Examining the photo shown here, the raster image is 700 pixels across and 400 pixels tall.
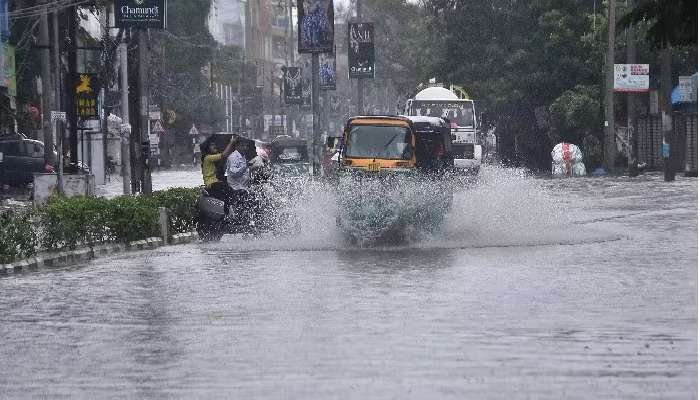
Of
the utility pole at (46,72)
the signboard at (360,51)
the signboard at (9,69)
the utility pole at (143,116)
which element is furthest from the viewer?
the signboard at (360,51)

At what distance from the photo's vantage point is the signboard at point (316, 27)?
53188mm

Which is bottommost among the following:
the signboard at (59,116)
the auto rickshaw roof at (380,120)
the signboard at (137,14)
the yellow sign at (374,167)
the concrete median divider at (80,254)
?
the concrete median divider at (80,254)

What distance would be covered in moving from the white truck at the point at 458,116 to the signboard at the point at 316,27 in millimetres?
6597

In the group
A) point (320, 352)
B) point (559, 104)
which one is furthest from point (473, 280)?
point (559, 104)

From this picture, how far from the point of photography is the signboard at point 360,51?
70438mm

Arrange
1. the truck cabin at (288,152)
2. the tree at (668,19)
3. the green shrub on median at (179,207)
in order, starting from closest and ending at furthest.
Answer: the tree at (668,19) < the green shrub on median at (179,207) < the truck cabin at (288,152)

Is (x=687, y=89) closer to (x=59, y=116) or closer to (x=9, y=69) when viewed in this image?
(x=9, y=69)

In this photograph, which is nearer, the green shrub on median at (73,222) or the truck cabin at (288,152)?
the green shrub on median at (73,222)

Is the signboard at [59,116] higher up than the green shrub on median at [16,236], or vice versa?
the signboard at [59,116]

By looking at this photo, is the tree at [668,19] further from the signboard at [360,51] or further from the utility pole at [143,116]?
the signboard at [360,51]

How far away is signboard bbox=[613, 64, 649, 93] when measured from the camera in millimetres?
61250

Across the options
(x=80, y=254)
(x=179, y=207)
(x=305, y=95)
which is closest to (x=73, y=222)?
(x=80, y=254)

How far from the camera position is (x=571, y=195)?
1751 inches


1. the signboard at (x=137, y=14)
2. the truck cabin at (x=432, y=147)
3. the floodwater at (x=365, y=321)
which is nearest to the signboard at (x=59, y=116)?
the signboard at (x=137, y=14)
